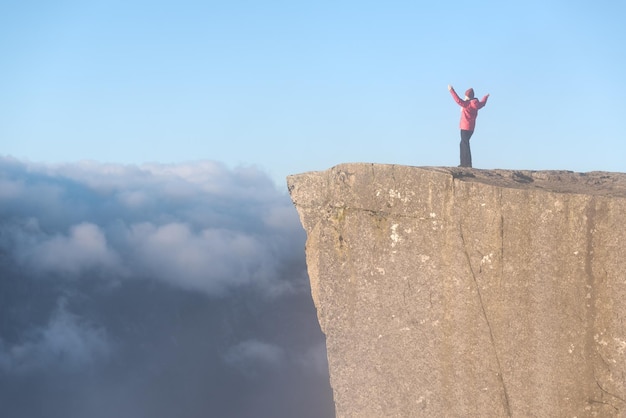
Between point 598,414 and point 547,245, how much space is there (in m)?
1.67

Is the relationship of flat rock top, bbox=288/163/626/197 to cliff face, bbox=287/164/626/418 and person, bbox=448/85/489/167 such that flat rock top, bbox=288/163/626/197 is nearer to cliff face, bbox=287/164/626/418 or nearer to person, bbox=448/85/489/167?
cliff face, bbox=287/164/626/418

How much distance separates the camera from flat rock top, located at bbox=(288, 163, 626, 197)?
26.1ft

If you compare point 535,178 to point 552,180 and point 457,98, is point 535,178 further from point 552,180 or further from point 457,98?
point 457,98

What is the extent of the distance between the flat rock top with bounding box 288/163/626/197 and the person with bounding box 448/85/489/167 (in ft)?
7.76

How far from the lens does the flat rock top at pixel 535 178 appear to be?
7941 millimetres

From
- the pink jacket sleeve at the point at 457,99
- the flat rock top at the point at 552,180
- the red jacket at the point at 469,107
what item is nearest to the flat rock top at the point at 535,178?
the flat rock top at the point at 552,180

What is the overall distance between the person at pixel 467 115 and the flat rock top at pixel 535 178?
7.76ft

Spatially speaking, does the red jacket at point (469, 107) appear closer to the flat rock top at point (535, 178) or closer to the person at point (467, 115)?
the person at point (467, 115)

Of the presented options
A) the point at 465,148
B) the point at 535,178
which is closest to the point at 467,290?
the point at 535,178

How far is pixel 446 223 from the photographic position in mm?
7844

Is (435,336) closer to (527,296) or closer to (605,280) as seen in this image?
(527,296)

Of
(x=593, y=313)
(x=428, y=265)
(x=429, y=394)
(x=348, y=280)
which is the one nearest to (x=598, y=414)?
(x=593, y=313)

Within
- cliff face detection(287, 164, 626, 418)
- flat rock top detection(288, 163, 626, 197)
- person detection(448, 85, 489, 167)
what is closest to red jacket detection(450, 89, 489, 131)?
person detection(448, 85, 489, 167)

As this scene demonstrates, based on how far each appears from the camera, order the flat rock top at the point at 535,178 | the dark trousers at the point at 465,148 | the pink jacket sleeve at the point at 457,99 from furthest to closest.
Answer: the pink jacket sleeve at the point at 457,99 → the dark trousers at the point at 465,148 → the flat rock top at the point at 535,178
